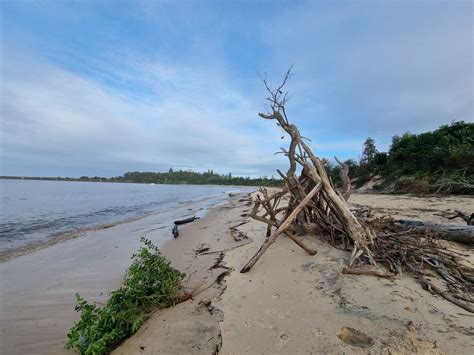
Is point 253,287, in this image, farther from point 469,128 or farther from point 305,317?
point 469,128

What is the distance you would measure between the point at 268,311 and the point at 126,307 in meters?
2.09

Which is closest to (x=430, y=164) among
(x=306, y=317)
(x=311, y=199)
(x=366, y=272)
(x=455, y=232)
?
(x=455, y=232)

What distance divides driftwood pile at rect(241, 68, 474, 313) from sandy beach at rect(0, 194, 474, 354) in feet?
0.94

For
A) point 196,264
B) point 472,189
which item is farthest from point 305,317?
point 472,189

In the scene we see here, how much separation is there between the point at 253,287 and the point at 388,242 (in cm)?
304

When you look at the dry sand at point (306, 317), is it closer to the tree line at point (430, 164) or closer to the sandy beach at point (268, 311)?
the sandy beach at point (268, 311)

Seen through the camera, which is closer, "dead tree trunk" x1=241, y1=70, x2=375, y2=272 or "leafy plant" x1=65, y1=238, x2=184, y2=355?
"leafy plant" x1=65, y1=238, x2=184, y2=355

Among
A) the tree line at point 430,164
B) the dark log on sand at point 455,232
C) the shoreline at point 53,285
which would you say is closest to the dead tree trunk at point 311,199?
→ the dark log on sand at point 455,232

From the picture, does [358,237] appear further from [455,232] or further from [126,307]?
[126,307]

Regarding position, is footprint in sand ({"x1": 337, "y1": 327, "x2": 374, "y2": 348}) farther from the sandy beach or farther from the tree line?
the tree line

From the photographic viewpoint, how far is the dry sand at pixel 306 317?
113 inches

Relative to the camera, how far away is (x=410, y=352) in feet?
8.46

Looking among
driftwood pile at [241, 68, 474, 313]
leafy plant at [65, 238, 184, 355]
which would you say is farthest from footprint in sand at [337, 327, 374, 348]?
leafy plant at [65, 238, 184, 355]

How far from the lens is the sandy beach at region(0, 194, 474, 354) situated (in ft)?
9.64
